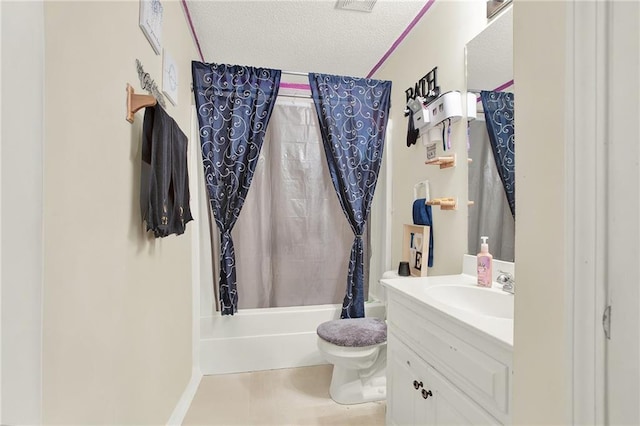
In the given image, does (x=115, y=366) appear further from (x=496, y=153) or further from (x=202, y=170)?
(x=496, y=153)

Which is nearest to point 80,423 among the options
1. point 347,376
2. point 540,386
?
point 540,386

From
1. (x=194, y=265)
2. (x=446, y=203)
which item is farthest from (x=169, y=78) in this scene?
(x=446, y=203)

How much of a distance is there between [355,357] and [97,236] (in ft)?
4.82

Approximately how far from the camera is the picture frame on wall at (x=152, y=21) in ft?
3.95

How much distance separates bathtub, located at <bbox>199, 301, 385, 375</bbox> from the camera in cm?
217

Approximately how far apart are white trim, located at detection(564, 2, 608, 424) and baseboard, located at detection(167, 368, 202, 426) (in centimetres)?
179

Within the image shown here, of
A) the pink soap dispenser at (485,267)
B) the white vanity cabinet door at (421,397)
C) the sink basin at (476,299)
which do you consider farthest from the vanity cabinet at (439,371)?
the pink soap dispenser at (485,267)

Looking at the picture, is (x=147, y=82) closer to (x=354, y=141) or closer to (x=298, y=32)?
(x=298, y=32)

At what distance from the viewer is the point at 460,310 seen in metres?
1.05

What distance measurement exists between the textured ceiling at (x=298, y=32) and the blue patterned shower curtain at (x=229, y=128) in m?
0.29

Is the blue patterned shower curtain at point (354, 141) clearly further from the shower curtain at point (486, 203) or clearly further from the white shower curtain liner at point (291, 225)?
the shower curtain at point (486, 203)

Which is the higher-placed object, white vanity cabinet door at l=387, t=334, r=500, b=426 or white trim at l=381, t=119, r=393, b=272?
white trim at l=381, t=119, r=393, b=272

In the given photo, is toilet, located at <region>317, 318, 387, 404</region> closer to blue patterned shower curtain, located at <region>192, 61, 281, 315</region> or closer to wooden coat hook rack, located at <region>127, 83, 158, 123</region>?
blue patterned shower curtain, located at <region>192, 61, 281, 315</region>

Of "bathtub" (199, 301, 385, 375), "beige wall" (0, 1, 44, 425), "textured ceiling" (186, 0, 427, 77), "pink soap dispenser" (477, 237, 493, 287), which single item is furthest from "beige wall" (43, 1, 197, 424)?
"pink soap dispenser" (477, 237, 493, 287)
